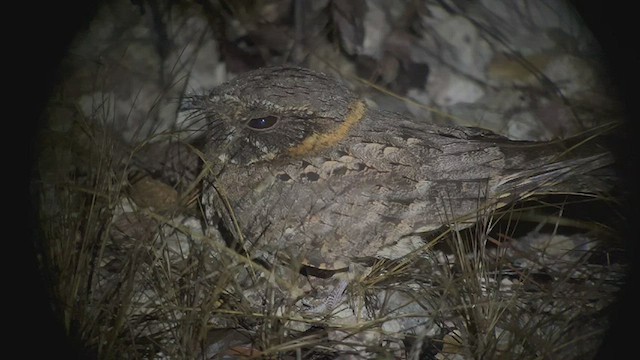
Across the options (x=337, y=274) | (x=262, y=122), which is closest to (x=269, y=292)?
(x=337, y=274)

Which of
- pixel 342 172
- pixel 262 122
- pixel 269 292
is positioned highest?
pixel 262 122

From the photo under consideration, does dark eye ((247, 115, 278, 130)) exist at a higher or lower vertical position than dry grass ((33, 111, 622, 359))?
higher

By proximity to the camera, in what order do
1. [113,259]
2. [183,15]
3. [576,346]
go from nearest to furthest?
1. [576,346]
2. [113,259]
3. [183,15]

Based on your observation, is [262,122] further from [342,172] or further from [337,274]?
[337,274]

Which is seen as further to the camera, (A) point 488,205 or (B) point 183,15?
(B) point 183,15

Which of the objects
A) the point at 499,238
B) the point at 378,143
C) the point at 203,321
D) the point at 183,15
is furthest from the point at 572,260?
the point at 183,15

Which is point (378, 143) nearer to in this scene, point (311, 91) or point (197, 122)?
point (311, 91)

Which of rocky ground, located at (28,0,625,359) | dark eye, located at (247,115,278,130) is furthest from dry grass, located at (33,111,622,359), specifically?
dark eye, located at (247,115,278,130)

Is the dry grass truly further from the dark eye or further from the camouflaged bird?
the dark eye
